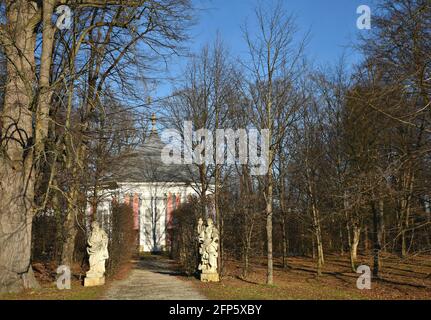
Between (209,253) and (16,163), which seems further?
(209,253)

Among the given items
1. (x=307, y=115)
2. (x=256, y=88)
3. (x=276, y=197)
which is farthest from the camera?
(x=276, y=197)

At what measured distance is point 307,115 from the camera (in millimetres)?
24328

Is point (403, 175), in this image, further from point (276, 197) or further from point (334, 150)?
point (276, 197)

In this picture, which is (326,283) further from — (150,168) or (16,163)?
(150,168)

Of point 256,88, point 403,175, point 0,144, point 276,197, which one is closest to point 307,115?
point 276,197

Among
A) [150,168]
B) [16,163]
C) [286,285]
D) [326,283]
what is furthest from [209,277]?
[150,168]

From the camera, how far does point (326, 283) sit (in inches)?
691

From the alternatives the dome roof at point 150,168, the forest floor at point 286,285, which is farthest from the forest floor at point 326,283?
the dome roof at point 150,168

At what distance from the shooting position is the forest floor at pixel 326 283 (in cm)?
1191

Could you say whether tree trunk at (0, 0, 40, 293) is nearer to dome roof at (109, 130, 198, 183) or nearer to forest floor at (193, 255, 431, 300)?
dome roof at (109, 130, 198, 183)

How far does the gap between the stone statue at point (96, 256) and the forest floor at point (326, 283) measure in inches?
125

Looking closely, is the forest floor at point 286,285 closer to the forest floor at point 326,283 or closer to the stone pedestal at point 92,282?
the forest floor at point 326,283

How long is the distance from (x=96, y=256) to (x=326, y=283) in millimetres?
9348
